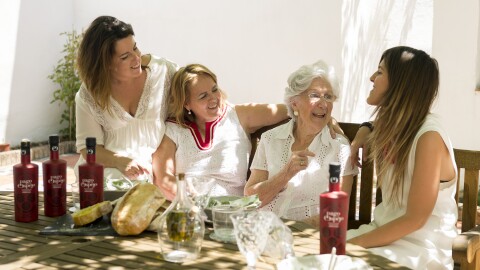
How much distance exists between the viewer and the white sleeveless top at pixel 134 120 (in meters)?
3.89

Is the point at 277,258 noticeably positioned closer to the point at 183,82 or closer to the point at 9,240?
the point at 9,240

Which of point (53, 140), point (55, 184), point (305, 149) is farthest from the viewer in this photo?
point (305, 149)

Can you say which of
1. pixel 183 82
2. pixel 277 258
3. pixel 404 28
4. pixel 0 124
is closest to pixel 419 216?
pixel 277 258

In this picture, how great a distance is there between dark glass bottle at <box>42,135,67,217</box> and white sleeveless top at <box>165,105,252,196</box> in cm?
104

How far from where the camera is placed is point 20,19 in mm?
8180

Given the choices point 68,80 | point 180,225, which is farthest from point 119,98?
point 68,80

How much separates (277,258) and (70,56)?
6943mm

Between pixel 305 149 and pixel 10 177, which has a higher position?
pixel 305 149

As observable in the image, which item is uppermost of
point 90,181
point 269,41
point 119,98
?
point 269,41

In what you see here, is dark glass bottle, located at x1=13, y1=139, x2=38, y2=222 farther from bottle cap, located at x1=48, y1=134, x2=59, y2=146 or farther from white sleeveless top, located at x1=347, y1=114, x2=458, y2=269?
white sleeveless top, located at x1=347, y1=114, x2=458, y2=269

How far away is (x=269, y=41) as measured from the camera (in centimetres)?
772

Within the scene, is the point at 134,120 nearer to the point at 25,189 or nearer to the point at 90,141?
the point at 25,189

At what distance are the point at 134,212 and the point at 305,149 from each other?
113 cm

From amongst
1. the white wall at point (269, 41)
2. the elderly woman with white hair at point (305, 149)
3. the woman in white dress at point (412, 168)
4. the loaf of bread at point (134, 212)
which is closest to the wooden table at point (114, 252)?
the loaf of bread at point (134, 212)
